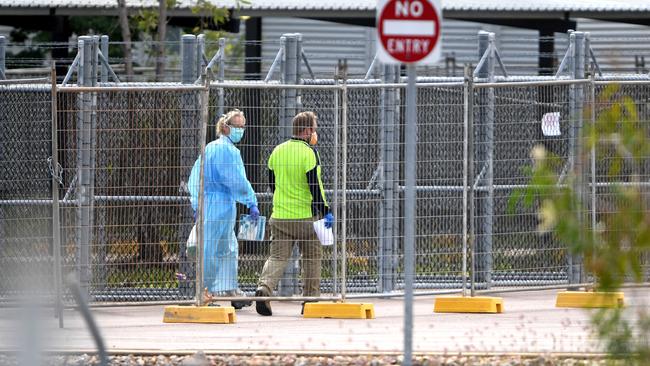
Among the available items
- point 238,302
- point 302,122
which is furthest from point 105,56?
point 238,302

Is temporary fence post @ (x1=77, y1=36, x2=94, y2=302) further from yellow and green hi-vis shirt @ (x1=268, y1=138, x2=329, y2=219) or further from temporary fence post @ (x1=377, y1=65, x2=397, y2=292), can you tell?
temporary fence post @ (x1=377, y1=65, x2=397, y2=292)

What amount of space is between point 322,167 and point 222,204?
54.3 inches

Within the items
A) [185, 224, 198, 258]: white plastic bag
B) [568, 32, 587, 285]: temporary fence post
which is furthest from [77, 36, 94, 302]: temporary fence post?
[568, 32, 587, 285]: temporary fence post

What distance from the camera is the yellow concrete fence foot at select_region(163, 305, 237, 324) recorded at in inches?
485

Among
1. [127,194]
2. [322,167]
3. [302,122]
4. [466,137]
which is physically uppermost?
[302,122]

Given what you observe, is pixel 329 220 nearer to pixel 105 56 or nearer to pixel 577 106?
pixel 105 56

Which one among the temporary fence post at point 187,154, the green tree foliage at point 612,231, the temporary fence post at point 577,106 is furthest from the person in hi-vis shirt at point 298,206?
the green tree foliage at point 612,231

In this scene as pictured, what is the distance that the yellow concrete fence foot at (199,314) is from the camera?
40.4 ft

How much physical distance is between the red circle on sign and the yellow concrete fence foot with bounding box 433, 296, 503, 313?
5049 mm

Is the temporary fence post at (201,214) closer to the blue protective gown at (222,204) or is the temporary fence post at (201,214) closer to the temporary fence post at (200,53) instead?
the blue protective gown at (222,204)

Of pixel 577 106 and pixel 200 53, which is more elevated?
pixel 200 53

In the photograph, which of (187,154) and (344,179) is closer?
(344,179)

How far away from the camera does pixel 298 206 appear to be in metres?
13.3

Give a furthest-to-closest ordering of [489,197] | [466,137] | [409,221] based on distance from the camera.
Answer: [489,197]
[466,137]
[409,221]
